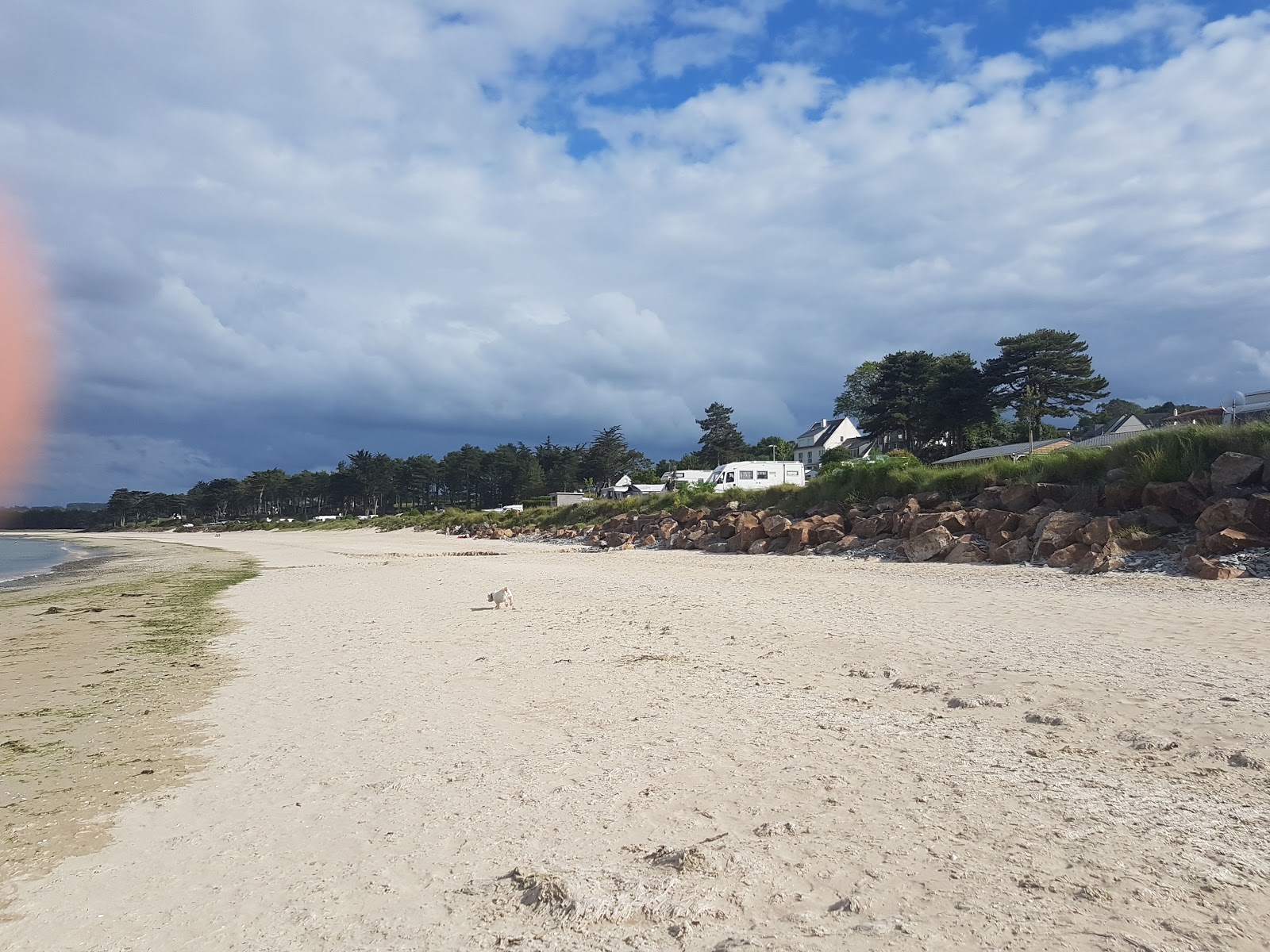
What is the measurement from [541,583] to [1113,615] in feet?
36.4

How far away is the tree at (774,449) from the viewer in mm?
87500

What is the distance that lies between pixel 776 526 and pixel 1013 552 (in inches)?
318

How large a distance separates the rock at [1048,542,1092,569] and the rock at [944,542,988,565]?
163cm

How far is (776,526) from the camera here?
21.5m

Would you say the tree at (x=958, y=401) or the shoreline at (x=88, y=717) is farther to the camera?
the tree at (x=958, y=401)

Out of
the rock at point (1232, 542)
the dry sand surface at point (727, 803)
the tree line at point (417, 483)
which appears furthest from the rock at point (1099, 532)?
the tree line at point (417, 483)

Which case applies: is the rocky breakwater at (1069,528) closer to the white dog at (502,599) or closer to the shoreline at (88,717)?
the white dog at (502,599)

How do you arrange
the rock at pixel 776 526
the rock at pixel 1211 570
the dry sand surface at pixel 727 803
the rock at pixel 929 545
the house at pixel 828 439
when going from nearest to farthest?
the dry sand surface at pixel 727 803
the rock at pixel 1211 570
the rock at pixel 929 545
the rock at pixel 776 526
the house at pixel 828 439

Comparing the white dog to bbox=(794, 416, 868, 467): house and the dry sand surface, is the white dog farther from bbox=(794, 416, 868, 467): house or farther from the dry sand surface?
bbox=(794, 416, 868, 467): house

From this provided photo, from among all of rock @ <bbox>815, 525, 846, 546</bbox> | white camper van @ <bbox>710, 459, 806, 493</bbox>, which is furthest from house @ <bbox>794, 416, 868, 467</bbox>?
rock @ <bbox>815, 525, 846, 546</bbox>

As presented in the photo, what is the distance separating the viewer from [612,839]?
372 cm

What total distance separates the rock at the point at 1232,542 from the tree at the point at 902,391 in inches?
1681

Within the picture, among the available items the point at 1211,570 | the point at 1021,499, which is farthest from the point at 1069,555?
the point at 1021,499

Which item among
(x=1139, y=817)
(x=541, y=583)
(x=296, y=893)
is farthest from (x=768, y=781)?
(x=541, y=583)
